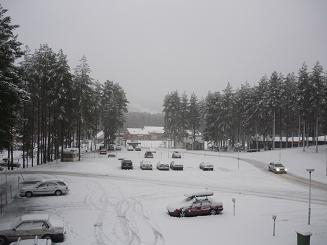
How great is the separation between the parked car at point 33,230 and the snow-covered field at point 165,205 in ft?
2.46

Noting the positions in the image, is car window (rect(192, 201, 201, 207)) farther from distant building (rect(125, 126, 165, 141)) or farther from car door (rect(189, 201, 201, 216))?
distant building (rect(125, 126, 165, 141))

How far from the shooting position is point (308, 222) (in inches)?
905

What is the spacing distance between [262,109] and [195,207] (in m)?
65.0

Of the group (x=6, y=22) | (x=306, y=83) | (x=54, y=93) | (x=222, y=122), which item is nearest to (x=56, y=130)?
(x=54, y=93)

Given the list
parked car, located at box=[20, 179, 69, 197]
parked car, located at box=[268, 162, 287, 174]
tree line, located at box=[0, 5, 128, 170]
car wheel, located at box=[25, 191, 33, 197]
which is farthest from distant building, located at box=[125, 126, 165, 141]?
car wheel, located at box=[25, 191, 33, 197]

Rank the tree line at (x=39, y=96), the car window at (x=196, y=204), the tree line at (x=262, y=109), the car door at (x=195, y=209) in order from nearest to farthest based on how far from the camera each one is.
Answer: the car door at (x=195, y=209), the car window at (x=196, y=204), the tree line at (x=39, y=96), the tree line at (x=262, y=109)

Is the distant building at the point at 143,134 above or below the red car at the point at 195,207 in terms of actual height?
above

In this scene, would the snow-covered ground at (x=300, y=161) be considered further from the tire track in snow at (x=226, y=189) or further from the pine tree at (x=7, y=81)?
the pine tree at (x=7, y=81)

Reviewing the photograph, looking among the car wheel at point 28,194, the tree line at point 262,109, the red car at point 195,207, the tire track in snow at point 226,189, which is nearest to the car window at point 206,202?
the red car at point 195,207

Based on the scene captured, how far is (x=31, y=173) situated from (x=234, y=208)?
28.8 metres

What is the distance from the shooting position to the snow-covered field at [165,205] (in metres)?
20.5

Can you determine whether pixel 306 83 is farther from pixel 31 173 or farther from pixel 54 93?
pixel 31 173

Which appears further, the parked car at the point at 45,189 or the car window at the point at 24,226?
the parked car at the point at 45,189

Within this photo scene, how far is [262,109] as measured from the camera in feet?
283
